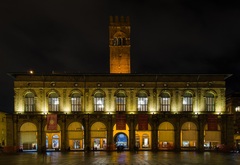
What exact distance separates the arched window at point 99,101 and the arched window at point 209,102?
20752 mm

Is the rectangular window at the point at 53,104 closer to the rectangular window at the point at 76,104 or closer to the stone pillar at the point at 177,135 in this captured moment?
the rectangular window at the point at 76,104

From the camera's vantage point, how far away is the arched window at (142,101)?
78.1 m

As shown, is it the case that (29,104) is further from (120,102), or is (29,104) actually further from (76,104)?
(120,102)

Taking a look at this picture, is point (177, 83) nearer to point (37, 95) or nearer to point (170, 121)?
point (170, 121)

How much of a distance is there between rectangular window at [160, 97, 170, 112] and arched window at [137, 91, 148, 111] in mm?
3019

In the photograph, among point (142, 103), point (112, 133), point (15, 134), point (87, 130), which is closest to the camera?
point (15, 134)

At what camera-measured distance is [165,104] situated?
7838cm

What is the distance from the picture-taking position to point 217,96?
7875 cm

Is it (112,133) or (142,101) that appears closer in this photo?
(112,133)

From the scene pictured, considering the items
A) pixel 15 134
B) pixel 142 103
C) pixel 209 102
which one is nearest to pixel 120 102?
pixel 142 103

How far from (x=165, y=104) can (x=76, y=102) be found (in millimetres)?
17657

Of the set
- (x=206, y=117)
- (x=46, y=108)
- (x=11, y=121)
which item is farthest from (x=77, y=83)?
(x=206, y=117)

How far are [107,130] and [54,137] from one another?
426 inches

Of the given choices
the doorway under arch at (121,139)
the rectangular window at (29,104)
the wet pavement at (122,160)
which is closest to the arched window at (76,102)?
the rectangular window at (29,104)
